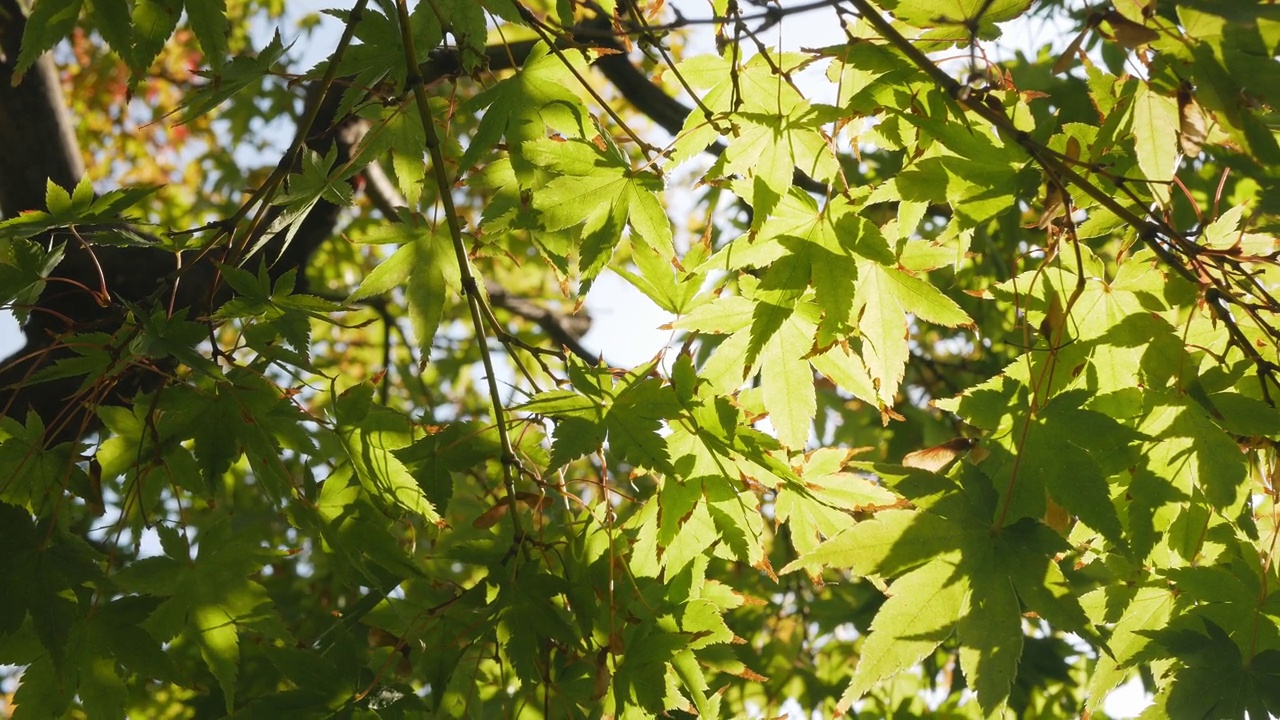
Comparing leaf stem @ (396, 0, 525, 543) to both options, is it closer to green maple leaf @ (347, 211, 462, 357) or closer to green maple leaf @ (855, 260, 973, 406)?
green maple leaf @ (347, 211, 462, 357)

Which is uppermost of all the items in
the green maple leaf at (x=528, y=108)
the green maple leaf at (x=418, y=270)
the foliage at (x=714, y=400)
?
the green maple leaf at (x=528, y=108)

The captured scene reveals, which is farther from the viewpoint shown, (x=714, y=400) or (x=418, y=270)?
(x=418, y=270)

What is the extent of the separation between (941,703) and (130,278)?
105 inches

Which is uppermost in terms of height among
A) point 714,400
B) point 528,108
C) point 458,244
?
point 528,108

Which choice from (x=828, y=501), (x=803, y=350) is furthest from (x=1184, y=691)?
(x=803, y=350)

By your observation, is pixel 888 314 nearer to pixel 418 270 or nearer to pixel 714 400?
pixel 714 400

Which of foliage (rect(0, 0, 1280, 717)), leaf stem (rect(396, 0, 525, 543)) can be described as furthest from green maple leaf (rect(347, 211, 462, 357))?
leaf stem (rect(396, 0, 525, 543))

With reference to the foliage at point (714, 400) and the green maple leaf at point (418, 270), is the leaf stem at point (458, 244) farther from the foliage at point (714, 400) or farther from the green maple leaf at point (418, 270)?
the green maple leaf at point (418, 270)

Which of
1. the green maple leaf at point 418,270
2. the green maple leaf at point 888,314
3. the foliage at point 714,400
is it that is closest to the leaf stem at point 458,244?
the foliage at point 714,400

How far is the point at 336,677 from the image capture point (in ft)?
4.30

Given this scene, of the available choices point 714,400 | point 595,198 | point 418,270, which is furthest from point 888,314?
point 418,270

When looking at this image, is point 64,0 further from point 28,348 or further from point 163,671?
point 28,348

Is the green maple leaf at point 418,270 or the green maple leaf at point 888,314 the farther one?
the green maple leaf at point 418,270

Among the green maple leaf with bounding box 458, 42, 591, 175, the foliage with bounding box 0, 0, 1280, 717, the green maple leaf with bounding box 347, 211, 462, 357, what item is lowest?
the foliage with bounding box 0, 0, 1280, 717
